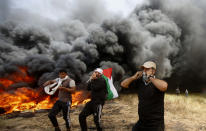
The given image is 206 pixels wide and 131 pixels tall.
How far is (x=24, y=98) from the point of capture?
1090cm

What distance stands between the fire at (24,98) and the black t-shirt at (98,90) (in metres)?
6.51

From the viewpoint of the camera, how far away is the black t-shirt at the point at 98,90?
4.61 metres

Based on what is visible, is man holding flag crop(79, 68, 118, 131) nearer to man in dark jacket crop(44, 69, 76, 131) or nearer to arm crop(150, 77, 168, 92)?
man in dark jacket crop(44, 69, 76, 131)

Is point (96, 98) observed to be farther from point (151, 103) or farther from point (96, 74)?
point (151, 103)

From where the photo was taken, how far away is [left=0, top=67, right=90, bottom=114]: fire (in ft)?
33.4

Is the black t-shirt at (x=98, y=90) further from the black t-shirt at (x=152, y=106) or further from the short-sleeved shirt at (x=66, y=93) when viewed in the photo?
the black t-shirt at (x=152, y=106)

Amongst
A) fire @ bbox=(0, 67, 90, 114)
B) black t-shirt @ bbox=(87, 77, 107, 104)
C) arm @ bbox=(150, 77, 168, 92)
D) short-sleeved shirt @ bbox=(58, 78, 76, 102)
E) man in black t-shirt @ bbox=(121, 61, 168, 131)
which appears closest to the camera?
arm @ bbox=(150, 77, 168, 92)

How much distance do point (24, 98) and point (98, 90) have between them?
838 centimetres

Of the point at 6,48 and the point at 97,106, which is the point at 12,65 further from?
the point at 97,106

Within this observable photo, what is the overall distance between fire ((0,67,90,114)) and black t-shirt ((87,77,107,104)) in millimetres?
6515

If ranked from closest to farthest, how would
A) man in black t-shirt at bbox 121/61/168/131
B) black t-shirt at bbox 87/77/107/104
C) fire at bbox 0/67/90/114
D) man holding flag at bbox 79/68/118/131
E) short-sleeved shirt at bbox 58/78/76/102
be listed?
man in black t-shirt at bbox 121/61/168/131 < man holding flag at bbox 79/68/118/131 < black t-shirt at bbox 87/77/107/104 < short-sleeved shirt at bbox 58/78/76/102 < fire at bbox 0/67/90/114

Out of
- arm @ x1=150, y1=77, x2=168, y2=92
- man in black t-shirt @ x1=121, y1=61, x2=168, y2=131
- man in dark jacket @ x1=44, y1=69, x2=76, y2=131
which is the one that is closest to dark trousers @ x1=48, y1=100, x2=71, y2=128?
man in dark jacket @ x1=44, y1=69, x2=76, y2=131

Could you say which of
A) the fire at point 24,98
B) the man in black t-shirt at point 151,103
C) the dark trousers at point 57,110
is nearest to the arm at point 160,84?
the man in black t-shirt at point 151,103

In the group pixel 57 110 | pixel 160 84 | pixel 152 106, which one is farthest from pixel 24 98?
pixel 160 84
